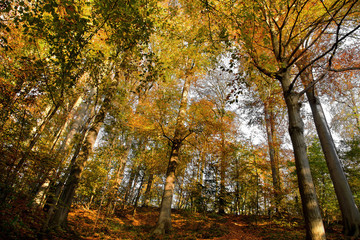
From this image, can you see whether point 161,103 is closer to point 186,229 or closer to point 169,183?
point 169,183

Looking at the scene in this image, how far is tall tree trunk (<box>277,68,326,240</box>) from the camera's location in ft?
10.7

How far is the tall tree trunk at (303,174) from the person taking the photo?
3.27 metres

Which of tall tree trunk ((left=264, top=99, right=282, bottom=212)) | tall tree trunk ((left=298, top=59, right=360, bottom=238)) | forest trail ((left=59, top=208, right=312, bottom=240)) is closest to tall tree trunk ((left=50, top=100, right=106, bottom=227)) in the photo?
forest trail ((left=59, top=208, right=312, bottom=240))

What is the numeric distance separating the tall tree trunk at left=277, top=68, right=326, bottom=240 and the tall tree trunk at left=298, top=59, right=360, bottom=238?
8.61ft

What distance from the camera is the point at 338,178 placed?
5367 millimetres

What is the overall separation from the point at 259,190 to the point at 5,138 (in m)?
10.8

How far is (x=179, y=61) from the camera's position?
8453mm

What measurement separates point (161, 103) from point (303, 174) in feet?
17.1

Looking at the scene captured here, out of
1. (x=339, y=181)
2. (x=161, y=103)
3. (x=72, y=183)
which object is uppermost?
(x=161, y=103)

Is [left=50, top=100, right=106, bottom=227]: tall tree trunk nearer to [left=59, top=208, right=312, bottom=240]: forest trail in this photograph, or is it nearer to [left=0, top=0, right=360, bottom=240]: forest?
[left=0, top=0, right=360, bottom=240]: forest

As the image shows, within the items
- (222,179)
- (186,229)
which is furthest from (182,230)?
(222,179)

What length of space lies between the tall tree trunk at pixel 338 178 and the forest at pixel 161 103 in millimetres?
38

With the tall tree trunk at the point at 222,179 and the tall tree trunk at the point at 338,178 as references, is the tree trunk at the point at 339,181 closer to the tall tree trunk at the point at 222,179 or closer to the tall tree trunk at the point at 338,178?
the tall tree trunk at the point at 338,178

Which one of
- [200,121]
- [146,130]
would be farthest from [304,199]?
[146,130]
